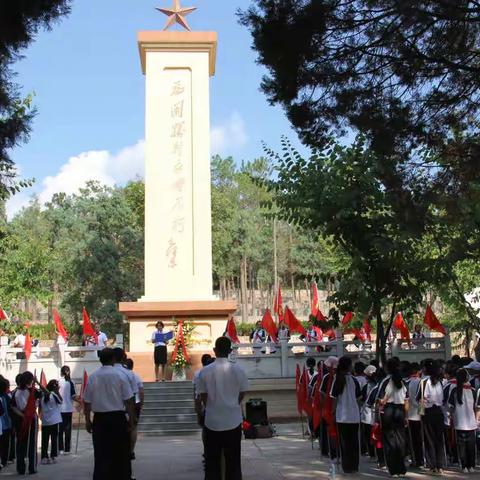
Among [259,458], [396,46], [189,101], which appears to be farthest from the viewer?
[189,101]

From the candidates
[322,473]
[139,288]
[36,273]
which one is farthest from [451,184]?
[139,288]

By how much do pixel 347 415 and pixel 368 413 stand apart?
1101 mm

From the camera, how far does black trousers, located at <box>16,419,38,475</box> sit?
945 centimetres

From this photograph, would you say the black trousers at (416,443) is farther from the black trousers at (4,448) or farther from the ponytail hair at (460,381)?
the black trousers at (4,448)

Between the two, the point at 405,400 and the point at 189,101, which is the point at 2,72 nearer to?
the point at 405,400

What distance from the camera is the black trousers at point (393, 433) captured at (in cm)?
850

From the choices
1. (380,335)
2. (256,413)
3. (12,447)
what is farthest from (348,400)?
(256,413)

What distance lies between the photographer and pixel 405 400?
347 inches

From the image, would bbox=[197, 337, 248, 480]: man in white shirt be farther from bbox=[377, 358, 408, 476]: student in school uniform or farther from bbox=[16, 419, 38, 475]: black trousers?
bbox=[16, 419, 38, 475]: black trousers

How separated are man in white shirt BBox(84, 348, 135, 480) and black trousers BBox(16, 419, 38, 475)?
3170 millimetres

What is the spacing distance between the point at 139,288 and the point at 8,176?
23.8 meters

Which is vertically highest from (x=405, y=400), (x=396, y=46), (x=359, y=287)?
(x=396, y=46)

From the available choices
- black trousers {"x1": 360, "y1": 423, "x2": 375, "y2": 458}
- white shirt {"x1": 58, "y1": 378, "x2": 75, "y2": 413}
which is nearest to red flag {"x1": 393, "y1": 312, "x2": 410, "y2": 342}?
black trousers {"x1": 360, "y1": 423, "x2": 375, "y2": 458}

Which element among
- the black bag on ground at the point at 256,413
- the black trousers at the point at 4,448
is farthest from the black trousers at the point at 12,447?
the black bag on ground at the point at 256,413
